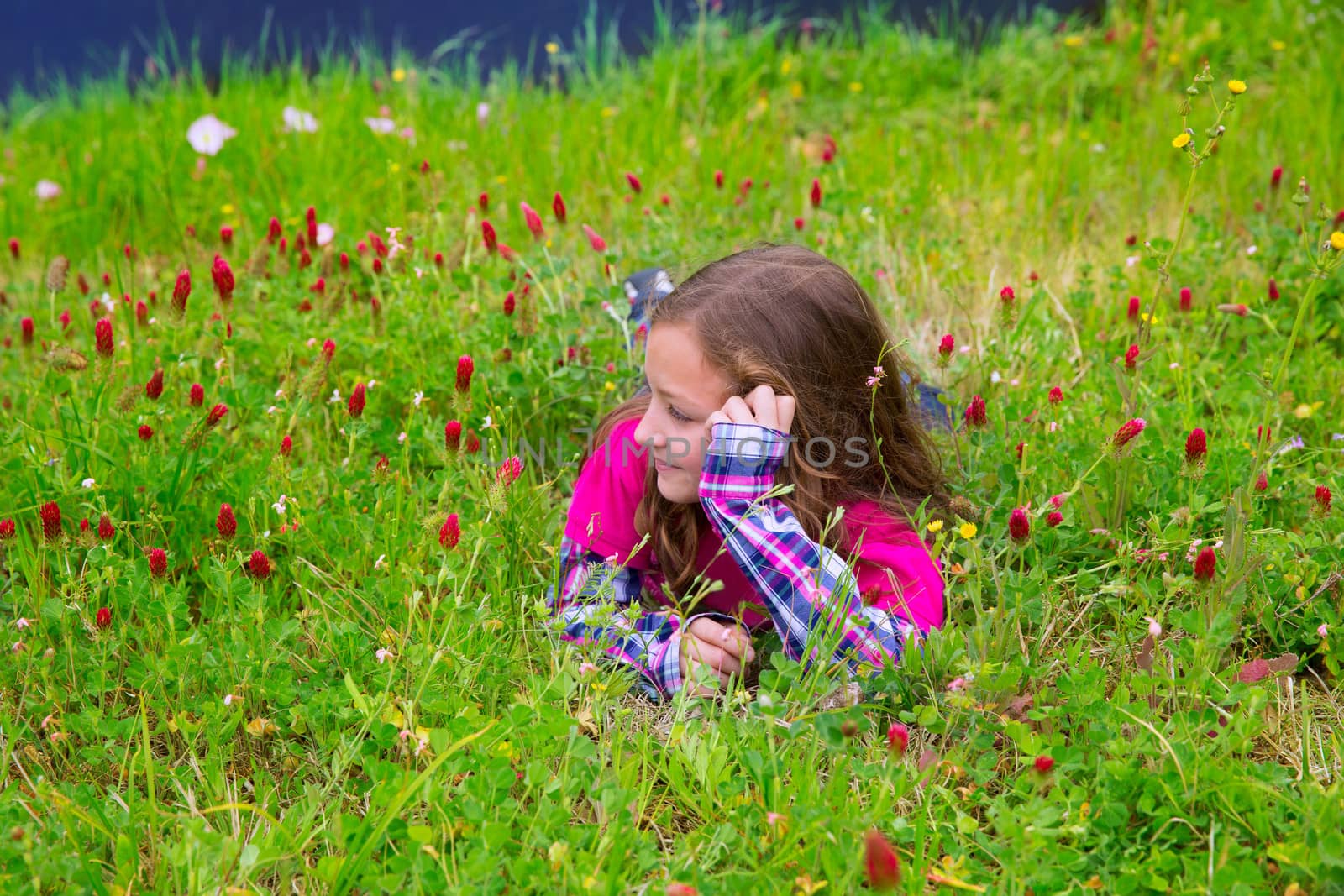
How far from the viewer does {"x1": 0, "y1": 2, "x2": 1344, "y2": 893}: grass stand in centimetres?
189

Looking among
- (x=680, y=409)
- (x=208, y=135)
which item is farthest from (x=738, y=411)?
(x=208, y=135)

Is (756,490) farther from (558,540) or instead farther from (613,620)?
(558,540)

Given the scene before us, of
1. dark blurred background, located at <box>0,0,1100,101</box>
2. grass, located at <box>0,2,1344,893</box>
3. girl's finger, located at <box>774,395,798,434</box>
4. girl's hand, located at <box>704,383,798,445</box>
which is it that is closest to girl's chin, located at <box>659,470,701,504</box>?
girl's hand, located at <box>704,383,798,445</box>

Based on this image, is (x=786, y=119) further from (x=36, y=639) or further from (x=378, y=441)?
(x=36, y=639)

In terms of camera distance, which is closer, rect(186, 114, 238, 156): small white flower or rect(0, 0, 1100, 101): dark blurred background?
rect(186, 114, 238, 156): small white flower

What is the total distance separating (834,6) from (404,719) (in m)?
5.99

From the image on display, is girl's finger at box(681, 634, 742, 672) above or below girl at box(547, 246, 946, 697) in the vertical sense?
below

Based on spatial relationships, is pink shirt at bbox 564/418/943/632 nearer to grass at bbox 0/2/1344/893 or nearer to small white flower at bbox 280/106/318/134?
grass at bbox 0/2/1344/893

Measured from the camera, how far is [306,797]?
2061 mm

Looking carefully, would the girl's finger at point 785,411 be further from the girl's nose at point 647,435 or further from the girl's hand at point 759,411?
the girl's nose at point 647,435

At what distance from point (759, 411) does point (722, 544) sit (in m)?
0.34

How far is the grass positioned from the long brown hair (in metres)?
0.19

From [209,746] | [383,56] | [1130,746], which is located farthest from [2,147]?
[1130,746]

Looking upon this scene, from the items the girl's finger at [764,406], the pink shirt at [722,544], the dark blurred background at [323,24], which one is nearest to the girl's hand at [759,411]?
the girl's finger at [764,406]
